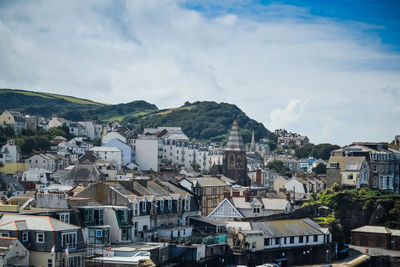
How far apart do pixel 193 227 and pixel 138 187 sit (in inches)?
242

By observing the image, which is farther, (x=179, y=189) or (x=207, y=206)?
(x=207, y=206)

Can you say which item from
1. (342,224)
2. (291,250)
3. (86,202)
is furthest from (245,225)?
(342,224)

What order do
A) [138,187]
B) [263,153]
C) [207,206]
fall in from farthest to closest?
[263,153] < [207,206] < [138,187]

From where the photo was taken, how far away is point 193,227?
53656 millimetres

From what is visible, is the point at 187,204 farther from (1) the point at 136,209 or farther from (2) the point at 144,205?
(1) the point at 136,209

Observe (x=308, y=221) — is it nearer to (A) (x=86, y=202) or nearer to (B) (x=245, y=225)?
(B) (x=245, y=225)

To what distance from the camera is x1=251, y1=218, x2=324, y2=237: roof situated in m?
54.4

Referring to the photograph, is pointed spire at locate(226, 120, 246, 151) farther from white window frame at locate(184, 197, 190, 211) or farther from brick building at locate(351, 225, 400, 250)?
white window frame at locate(184, 197, 190, 211)

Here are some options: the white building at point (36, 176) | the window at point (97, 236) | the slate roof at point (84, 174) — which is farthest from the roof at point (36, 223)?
the white building at point (36, 176)

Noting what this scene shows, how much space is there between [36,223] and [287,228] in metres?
26.7

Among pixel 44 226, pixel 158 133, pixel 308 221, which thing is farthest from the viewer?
pixel 158 133

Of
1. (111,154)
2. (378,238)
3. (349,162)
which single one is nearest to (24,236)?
(378,238)

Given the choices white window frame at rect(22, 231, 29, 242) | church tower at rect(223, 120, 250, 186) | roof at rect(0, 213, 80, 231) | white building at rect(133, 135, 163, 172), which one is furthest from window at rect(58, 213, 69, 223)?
white building at rect(133, 135, 163, 172)

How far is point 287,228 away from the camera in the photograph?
5628 cm
